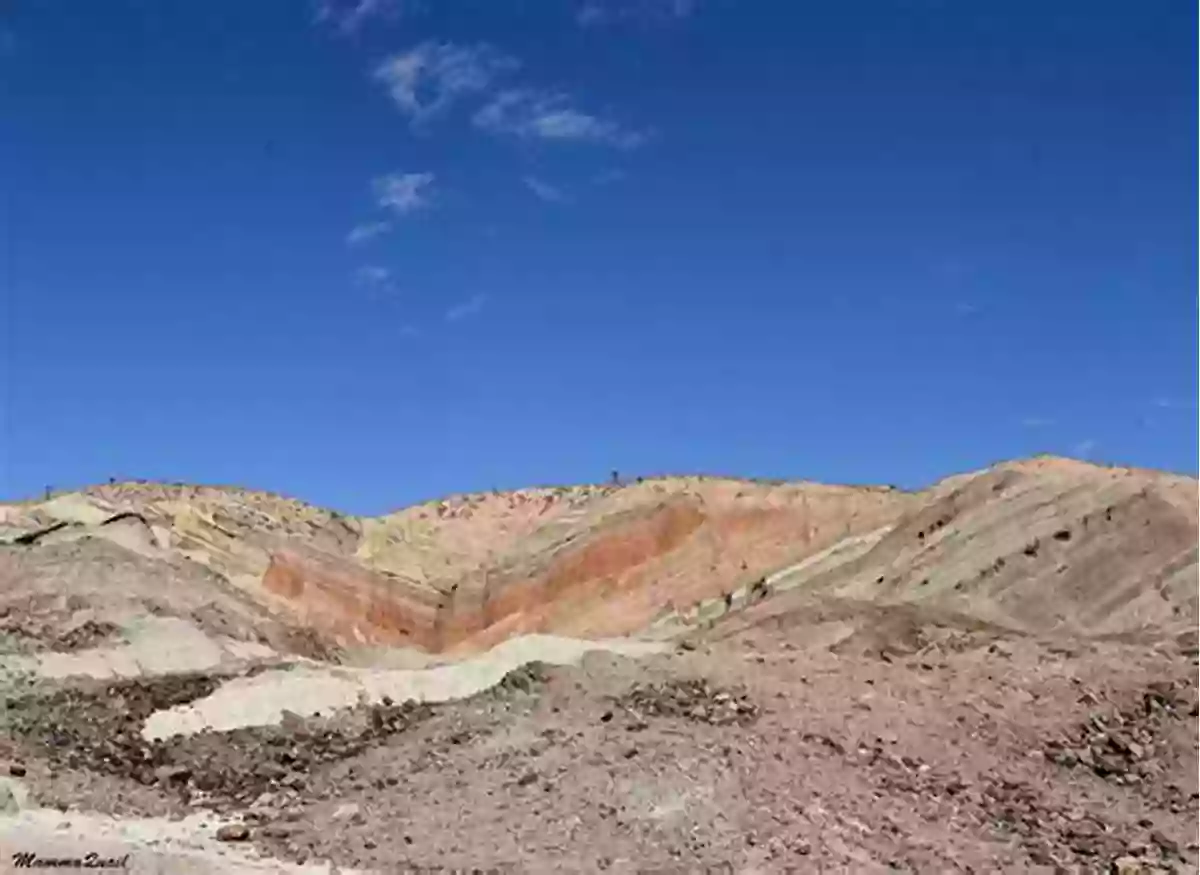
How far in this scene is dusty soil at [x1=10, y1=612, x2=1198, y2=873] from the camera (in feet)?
30.8

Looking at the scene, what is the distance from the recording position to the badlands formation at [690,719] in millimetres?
9484

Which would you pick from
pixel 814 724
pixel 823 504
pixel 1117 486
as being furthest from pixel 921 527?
pixel 814 724

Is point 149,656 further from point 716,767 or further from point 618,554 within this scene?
point 618,554

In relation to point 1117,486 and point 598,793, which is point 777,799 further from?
point 1117,486

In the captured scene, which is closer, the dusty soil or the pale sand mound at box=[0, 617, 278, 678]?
the dusty soil

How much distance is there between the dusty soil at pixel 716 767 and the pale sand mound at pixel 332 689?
0.43 meters

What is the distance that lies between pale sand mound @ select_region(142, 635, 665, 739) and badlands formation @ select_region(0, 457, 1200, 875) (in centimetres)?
5

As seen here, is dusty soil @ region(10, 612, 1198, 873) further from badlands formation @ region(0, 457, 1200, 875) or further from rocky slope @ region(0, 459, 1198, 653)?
rocky slope @ region(0, 459, 1198, 653)

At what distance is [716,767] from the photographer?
33.7 ft

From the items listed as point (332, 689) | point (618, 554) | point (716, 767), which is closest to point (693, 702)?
point (716, 767)

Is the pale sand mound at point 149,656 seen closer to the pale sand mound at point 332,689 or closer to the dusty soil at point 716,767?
the dusty soil at point 716,767

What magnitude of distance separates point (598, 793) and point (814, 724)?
2.24m

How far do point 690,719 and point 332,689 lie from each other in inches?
177

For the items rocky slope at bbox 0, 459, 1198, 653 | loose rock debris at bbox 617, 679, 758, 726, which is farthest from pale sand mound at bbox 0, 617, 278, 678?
loose rock debris at bbox 617, 679, 758, 726
